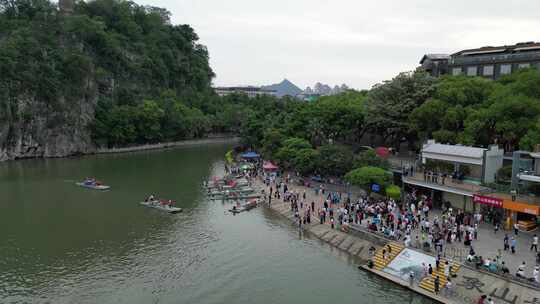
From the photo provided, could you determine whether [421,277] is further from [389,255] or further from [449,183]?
[449,183]

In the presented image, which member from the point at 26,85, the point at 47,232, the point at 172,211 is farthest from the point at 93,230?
the point at 26,85

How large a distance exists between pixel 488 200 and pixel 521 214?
2342 mm

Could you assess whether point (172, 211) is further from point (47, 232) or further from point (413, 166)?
point (413, 166)

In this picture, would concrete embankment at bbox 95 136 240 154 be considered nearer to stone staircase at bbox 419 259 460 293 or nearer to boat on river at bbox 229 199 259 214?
boat on river at bbox 229 199 259 214

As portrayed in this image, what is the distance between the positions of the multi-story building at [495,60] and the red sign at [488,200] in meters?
32.1

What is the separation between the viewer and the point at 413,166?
1681 inches

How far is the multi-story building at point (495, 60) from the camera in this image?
58.5 meters

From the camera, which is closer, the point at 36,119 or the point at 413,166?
the point at 413,166

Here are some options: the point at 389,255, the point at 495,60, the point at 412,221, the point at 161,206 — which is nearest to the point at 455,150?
the point at 412,221

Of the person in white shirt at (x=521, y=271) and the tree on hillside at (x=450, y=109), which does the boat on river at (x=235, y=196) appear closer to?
the tree on hillside at (x=450, y=109)

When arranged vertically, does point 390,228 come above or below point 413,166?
below

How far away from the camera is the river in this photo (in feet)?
82.1

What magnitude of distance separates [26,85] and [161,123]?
29.2 m

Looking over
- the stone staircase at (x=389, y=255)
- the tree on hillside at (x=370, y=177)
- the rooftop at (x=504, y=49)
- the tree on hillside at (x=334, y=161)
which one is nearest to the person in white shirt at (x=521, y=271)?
the stone staircase at (x=389, y=255)
